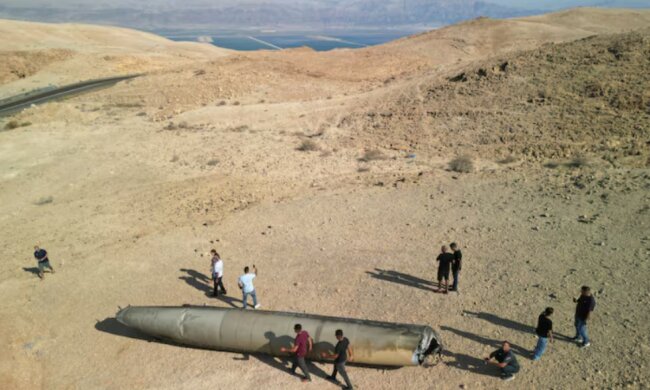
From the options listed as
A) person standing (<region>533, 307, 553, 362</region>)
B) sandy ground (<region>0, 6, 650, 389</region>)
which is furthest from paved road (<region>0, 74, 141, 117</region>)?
person standing (<region>533, 307, 553, 362</region>)

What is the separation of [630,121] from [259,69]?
107 feet

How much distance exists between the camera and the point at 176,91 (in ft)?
127

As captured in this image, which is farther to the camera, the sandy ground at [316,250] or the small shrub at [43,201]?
the small shrub at [43,201]

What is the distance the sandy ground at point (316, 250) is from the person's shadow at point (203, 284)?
0.25 feet

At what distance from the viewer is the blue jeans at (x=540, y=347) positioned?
880 cm

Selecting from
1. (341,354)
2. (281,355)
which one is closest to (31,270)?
(281,355)

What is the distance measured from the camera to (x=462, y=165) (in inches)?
750

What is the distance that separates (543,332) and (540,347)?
1.41 ft

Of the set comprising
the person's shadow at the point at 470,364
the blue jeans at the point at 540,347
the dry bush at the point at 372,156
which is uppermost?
the dry bush at the point at 372,156

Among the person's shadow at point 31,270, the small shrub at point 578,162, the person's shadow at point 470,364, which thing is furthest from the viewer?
the small shrub at point 578,162

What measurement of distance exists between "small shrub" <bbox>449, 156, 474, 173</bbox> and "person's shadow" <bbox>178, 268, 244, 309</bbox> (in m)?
11.6

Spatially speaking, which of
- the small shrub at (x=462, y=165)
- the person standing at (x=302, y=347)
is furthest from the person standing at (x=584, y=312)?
the small shrub at (x=462, y=165)

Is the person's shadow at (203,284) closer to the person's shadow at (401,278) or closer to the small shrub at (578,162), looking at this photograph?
the person's shadow at (401,278)

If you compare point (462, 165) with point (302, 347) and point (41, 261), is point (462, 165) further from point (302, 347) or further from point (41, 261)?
point (41, 261)
